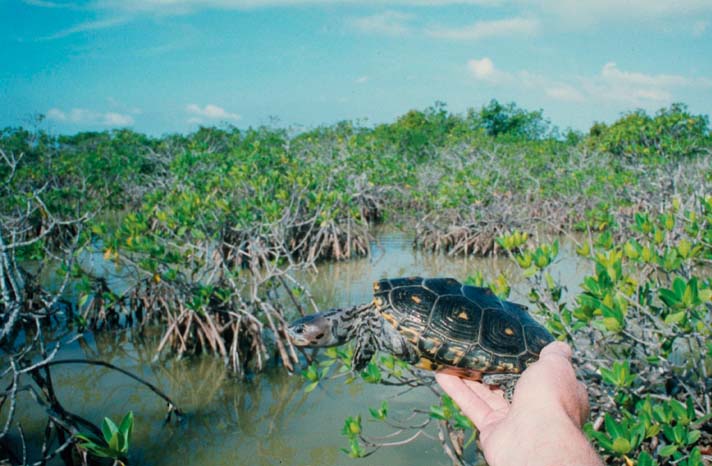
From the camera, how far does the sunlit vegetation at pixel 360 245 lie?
121 inches

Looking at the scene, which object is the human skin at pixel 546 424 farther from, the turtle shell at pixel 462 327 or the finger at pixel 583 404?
the turtle shell at pixel 462 327

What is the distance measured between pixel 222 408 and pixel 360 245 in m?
6.93

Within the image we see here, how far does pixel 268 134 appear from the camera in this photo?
19109 mm

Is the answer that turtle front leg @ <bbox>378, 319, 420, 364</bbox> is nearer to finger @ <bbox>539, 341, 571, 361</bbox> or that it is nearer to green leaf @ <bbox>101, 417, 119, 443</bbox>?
finger @ <bbox>539, 341, 571, 361</bbox>

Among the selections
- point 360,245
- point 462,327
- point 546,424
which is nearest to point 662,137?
point 360,245

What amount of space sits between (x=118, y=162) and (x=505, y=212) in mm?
14038

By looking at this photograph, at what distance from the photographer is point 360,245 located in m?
11.9

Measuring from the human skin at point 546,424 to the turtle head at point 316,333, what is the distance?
127cm

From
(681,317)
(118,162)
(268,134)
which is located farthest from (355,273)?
(118,162)

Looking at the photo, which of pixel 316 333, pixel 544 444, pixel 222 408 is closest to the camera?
pixel 544 444

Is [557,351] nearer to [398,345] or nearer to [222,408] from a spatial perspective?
[398,345]

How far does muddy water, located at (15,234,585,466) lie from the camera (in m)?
4.49

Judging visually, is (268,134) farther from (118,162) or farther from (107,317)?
(107,317)

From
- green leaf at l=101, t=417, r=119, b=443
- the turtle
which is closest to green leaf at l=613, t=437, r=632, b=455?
the turtle
